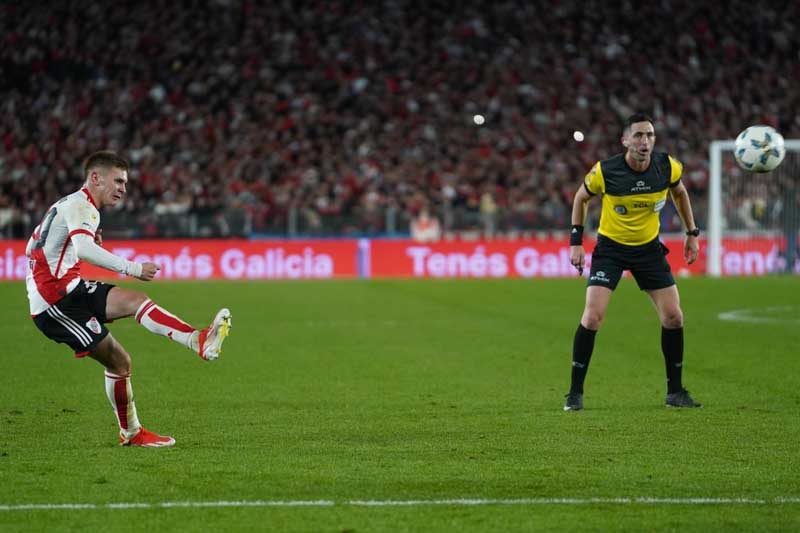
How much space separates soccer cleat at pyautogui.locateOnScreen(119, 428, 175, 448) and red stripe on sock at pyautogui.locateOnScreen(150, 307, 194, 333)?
79 cm

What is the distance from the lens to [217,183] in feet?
104

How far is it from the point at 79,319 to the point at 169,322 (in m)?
0.56

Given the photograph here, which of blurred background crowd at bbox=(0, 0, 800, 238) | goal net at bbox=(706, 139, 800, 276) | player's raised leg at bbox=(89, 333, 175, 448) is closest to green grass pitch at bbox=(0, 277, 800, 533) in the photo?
player's raised leg at bbox=(89, 333, 175, 448)

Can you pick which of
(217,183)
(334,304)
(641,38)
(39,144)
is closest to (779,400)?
(334,304)

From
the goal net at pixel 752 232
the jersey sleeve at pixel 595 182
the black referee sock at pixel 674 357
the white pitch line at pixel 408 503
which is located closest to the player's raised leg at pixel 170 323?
the white pitch line at pixel 408 503

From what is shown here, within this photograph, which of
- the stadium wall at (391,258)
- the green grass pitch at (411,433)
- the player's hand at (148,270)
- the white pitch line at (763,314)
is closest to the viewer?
the green grass pitch at (411,433)

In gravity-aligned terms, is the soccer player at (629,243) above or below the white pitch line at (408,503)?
above

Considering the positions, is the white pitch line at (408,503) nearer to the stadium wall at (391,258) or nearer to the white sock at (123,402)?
the white sock at (123,402)

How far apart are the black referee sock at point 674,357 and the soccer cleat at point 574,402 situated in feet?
2.43

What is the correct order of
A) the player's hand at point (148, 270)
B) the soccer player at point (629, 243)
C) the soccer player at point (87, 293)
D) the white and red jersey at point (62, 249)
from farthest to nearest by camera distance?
the soccer player at point (629, 243)
the soccer player at point (87, 293)
the white and red jersey at point (62, 249)
the player's hand at point (148, 270)

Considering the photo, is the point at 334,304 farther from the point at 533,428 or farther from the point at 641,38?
the point at 641,38

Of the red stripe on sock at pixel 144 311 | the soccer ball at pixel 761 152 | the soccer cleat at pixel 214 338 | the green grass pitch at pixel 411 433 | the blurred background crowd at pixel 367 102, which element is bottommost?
the green grass pitch at pixel 411 433

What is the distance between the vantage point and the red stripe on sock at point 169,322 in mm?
7434

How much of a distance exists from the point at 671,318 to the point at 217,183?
23318mm
